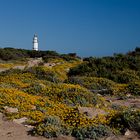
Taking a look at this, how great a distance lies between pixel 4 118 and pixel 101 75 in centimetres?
1180

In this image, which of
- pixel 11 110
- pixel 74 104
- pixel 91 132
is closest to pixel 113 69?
pixel 74 104

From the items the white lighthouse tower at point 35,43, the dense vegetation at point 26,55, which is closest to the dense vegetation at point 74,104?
the dense vegetation at point 26,55

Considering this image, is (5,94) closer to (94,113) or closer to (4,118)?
(4,118)

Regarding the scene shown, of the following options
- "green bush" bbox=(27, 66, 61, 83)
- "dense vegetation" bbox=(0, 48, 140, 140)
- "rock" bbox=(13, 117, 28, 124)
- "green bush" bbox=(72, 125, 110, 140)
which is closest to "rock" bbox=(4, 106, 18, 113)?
"dense vegetation" bbox=(0, 48, 140, 140)

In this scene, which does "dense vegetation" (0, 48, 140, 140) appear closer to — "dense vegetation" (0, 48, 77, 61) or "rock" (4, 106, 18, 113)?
"rock" (4, 106, 18, 113)

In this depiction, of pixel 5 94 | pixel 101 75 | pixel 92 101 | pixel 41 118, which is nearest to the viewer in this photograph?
pixel 41 118

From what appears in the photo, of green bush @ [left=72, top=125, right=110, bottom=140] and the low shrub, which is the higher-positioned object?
the low shrub

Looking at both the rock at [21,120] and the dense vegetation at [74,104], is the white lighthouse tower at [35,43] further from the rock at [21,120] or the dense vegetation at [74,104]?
the rock at [21,120]

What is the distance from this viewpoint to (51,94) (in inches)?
555

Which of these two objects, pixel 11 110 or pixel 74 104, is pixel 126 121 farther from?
pixel 74 104

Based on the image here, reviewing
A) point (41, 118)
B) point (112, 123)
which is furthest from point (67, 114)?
point (112, 123)

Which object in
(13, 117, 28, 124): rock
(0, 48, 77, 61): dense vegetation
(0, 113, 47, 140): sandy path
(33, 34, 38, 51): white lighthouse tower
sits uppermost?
(33, 34, 38, 51): white lighthouse tower

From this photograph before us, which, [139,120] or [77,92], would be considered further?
[77,92]

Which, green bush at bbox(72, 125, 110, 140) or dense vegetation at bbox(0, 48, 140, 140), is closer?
green bush at bbox(72, 125, 110, 140)
